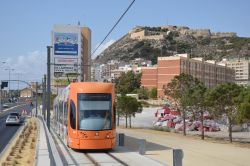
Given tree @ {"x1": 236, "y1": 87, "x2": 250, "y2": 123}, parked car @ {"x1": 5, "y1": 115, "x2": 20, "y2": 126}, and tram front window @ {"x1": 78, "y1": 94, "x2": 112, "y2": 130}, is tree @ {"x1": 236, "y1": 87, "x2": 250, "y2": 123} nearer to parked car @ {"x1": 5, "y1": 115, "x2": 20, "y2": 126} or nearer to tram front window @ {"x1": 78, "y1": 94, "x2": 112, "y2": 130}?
tram front window @ {"x1": 78, "y1": 94, "x2": 112, "y2": 130}

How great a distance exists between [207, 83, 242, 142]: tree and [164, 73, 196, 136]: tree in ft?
14.0

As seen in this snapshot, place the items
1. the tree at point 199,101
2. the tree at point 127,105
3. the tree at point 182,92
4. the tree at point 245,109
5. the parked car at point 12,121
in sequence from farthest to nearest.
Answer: the parked car at point 12,121 → the tree at point 127,105 → the tree at point 182,92 → the tree at point 199,101 → the tree at point 245,109

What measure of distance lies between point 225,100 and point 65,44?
44907 millimetres

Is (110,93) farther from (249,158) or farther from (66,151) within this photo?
(249,158)

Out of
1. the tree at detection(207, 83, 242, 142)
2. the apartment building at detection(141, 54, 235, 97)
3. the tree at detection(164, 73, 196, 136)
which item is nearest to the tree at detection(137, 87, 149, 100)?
the apartment building at detection(141, 54, 235, 97)

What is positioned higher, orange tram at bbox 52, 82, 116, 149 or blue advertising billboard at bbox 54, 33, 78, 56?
blue advertising billboard at bbox 54, 33, 78, 56

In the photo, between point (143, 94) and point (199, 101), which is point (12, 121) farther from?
point (143, 94)

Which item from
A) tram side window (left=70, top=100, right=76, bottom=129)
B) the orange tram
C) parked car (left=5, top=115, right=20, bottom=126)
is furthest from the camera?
parked car (left=5, top=115, right=20, bottom=126)

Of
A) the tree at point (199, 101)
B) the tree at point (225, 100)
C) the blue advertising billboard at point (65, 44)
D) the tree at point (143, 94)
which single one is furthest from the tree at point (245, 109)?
the tree at point (143, 94)

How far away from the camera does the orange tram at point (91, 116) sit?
23.2 metres

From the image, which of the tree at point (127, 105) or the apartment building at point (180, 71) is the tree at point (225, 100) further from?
the apartment building at point (180, 71)

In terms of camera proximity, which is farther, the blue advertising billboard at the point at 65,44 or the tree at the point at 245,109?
the blue advertising billboard at the point at 65,44

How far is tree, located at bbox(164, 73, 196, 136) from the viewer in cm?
4691

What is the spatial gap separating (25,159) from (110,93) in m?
5.10
